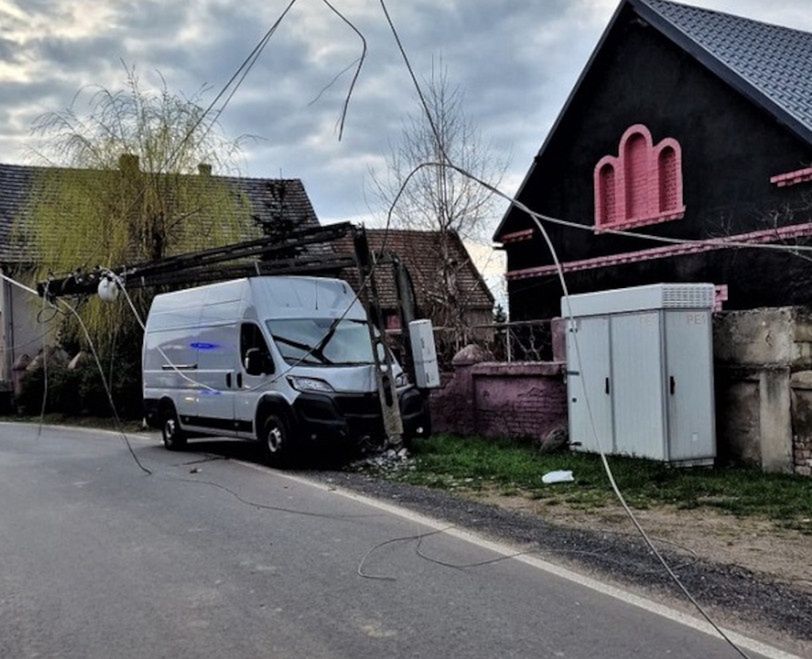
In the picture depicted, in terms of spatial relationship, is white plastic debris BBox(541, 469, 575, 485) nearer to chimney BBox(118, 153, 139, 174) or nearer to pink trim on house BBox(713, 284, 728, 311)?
pink trim on house BBox(713, 284, 728, 311)

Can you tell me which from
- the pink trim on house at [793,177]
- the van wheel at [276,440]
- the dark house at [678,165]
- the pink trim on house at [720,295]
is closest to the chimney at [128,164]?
the dark house at [678,165]

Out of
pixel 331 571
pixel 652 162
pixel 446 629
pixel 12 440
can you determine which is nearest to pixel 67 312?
pixel 12 440

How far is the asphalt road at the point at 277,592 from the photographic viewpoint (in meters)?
4.85

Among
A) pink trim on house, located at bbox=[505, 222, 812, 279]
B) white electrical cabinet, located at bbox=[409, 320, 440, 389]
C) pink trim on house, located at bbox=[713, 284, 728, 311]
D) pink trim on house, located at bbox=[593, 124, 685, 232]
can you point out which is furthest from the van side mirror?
pink trim on house, located at bbox=[593, 124, 685, 232]

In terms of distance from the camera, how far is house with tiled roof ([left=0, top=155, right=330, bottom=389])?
23.2 meters

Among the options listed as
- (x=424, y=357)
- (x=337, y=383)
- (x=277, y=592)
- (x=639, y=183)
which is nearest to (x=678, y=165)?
(x=639, y=183)

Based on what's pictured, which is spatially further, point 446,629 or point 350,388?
point 350,388

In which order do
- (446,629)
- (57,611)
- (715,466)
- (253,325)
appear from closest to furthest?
(446,629) < (57,611) < (715,466) < (253,325)

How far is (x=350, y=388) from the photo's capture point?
1211cm

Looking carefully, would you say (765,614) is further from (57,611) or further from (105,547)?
(105,547)

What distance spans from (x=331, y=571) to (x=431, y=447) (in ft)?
23.5

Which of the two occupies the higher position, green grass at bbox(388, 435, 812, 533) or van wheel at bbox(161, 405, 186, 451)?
van wheel at bbox(161, 405, 186, 451)

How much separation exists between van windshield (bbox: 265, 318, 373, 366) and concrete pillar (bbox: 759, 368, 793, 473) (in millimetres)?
5487

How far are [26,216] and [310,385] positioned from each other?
16.3 meters
